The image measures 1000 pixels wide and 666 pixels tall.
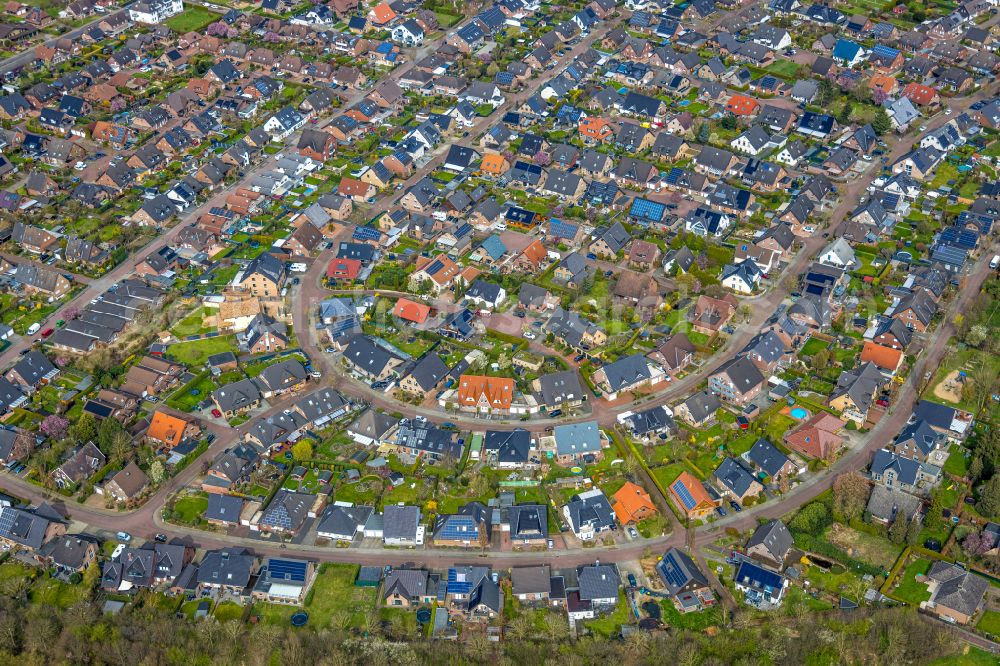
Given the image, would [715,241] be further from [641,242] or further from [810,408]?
[810,408]

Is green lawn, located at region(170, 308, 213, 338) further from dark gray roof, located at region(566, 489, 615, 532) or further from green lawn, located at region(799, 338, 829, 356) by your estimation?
green lawn, located at region(799, 338, 829, 356)

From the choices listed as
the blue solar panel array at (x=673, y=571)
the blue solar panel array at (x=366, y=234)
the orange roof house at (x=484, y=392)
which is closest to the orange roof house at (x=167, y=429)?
the orange roof house at (x=484, y=392)

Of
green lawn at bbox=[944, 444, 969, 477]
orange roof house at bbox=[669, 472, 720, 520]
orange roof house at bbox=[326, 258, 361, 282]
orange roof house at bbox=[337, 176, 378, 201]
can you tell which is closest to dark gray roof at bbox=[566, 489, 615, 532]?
orange roof house at bbox=[669, 472, 720, 520]

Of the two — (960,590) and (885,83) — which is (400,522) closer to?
(960,590)

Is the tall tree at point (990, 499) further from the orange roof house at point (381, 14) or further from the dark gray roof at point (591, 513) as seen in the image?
the orange roof house at point (381, 14)

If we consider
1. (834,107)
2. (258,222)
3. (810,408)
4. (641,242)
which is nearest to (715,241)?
(641,242)

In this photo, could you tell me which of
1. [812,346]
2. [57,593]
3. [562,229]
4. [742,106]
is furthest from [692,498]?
[742,106]

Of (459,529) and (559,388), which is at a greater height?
(559,388)
